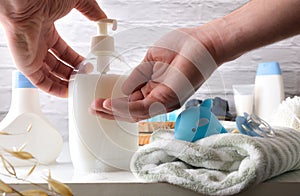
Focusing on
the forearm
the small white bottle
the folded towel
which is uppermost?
the forearm

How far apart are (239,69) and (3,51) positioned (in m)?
0.63

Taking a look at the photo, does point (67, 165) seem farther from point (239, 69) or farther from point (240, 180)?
point (239, 69)

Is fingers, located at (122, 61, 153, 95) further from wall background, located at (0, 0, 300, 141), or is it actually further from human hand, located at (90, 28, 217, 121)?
wall background, located at (0, 0, 300, 141)

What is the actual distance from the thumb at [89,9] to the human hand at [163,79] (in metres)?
0.27

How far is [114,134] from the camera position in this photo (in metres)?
0.57

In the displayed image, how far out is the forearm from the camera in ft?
1.71

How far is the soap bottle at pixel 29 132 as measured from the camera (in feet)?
2.21

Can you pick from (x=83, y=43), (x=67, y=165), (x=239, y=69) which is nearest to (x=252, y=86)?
(x=239, y=69)

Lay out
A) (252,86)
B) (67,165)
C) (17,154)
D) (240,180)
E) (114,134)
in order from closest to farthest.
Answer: (17,154) → (240,180) → (114,134) → (67,165) → (252,86)

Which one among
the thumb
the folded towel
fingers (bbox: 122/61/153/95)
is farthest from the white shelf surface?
the thumb

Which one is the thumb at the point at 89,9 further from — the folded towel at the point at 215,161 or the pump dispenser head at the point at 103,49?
the folded towel at the point at 215,161

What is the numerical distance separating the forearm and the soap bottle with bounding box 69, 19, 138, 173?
0.44 ft

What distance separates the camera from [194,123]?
0.56m

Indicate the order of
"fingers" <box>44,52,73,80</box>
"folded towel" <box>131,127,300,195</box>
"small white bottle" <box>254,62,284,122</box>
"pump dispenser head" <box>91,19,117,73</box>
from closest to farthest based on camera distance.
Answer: "folded towel" <box>131,127,300,195</box>
"pump dispenser head" <box>91,19,117,73</box>
"fingers" <box>44,52,73,80</box>
"small white bottle" <box>254,62,284,122</box>
